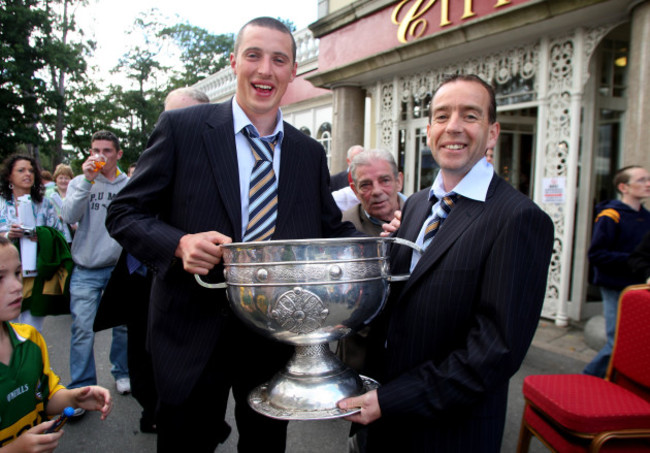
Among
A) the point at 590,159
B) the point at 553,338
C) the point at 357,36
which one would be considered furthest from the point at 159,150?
the point at 357,36

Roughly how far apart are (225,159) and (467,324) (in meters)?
0.96

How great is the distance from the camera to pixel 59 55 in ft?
56.6

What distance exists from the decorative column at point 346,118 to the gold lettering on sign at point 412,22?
1.53 m

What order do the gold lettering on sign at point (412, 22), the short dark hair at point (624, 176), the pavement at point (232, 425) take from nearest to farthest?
the pavement at point (232, 425), the short dark hair at point (624, 176), the gold lettering on sign at point (412, 22)

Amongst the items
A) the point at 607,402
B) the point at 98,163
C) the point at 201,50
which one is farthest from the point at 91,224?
the point at 201,50

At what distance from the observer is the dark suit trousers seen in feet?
5.01

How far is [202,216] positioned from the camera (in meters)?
1.48

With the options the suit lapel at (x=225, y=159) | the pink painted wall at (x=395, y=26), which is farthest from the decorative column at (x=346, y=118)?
the suit lapel at (x=225, y=159)

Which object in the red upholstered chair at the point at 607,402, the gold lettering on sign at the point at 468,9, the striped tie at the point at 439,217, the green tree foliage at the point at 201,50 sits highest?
the green tree foliage at the point at 201,50

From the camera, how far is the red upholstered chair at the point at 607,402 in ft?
6.20

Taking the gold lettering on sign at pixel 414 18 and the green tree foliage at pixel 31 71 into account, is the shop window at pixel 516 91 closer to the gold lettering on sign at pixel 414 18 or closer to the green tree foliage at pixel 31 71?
the gold lettering on sign at pixel 414 18

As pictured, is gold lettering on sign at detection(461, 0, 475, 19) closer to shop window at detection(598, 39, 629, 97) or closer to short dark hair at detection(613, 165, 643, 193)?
shop window at detection(598, 39, 629, 97)

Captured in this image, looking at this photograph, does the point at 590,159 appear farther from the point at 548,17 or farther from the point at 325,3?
the point at 325,3

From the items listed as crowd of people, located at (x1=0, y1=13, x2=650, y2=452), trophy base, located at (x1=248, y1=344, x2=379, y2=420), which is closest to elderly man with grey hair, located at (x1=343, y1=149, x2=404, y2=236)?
crowd of people, located at (x1=0, y1=13, x2=650, y2=452)
